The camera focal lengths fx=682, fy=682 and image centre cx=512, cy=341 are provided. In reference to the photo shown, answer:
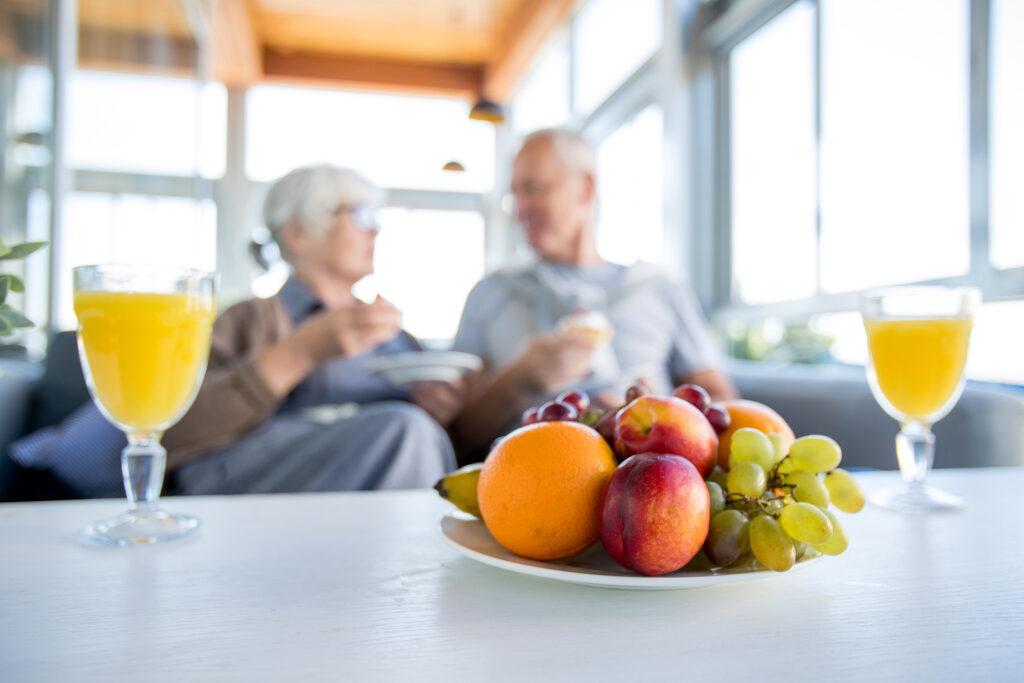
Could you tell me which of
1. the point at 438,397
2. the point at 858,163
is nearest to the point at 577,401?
the point at 438,397

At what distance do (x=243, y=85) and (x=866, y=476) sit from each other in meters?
7.79

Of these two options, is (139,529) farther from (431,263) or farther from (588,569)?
(431,263)

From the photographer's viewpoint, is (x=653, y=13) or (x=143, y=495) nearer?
(x=143, y=495)

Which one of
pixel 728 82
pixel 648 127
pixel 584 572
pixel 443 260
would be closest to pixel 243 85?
pixel 443 260

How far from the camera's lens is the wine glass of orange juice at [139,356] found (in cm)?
63

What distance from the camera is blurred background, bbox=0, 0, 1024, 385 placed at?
2.03 metres

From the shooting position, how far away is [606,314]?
194 centimetres

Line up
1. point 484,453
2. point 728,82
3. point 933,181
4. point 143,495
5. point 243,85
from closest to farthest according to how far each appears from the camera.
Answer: point 143,495, point 484,453, point 933,181, point 728,82, point 243,85

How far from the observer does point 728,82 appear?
357 cm

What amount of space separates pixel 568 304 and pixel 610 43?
3.77 m

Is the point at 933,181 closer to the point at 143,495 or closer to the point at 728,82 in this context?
the point at 728,82

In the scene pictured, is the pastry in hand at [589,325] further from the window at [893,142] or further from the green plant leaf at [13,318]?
→ the green plant leaf at [13,318]

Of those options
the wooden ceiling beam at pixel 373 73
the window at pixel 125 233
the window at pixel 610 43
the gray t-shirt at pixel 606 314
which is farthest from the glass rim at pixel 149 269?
the wooden ceiling beam at pixel 373 73

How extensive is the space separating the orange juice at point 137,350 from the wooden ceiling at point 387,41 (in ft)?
17.4
